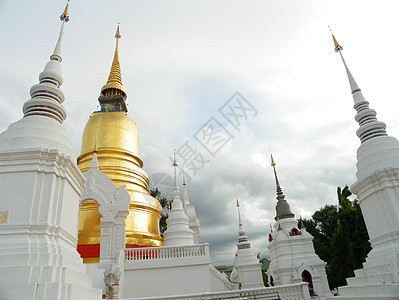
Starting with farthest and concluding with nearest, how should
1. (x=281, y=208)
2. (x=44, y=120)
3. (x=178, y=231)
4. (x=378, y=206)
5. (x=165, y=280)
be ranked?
(x=281, y=208) → (x=178, y=231) → (x=165, y=280) → (x=378, y=206) → (x=44, y=120)

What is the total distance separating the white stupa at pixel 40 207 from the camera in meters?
4.70

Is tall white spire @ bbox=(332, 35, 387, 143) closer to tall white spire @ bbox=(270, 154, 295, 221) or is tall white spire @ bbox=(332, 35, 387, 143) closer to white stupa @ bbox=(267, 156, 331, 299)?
white stupa @ bbox=(267, 156, 331, 299)

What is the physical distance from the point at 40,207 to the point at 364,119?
9.46 m

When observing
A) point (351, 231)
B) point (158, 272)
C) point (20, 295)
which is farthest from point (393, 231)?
point (351, 231)

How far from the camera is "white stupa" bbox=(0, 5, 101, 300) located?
4695mm

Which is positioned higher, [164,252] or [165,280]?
[164,252]

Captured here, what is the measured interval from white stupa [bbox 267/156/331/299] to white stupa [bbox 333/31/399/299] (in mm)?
9823

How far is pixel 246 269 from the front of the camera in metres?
19.4

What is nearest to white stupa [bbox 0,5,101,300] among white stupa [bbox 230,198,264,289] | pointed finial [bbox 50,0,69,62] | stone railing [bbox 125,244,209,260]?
pointed finial [bbox 50,0,69,62]

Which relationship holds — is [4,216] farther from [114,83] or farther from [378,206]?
[114,83]

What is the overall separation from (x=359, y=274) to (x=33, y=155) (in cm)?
876

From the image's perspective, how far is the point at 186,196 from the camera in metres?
21.4

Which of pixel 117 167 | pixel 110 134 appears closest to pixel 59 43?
pixel 117 167

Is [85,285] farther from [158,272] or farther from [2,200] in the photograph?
[158,272]
